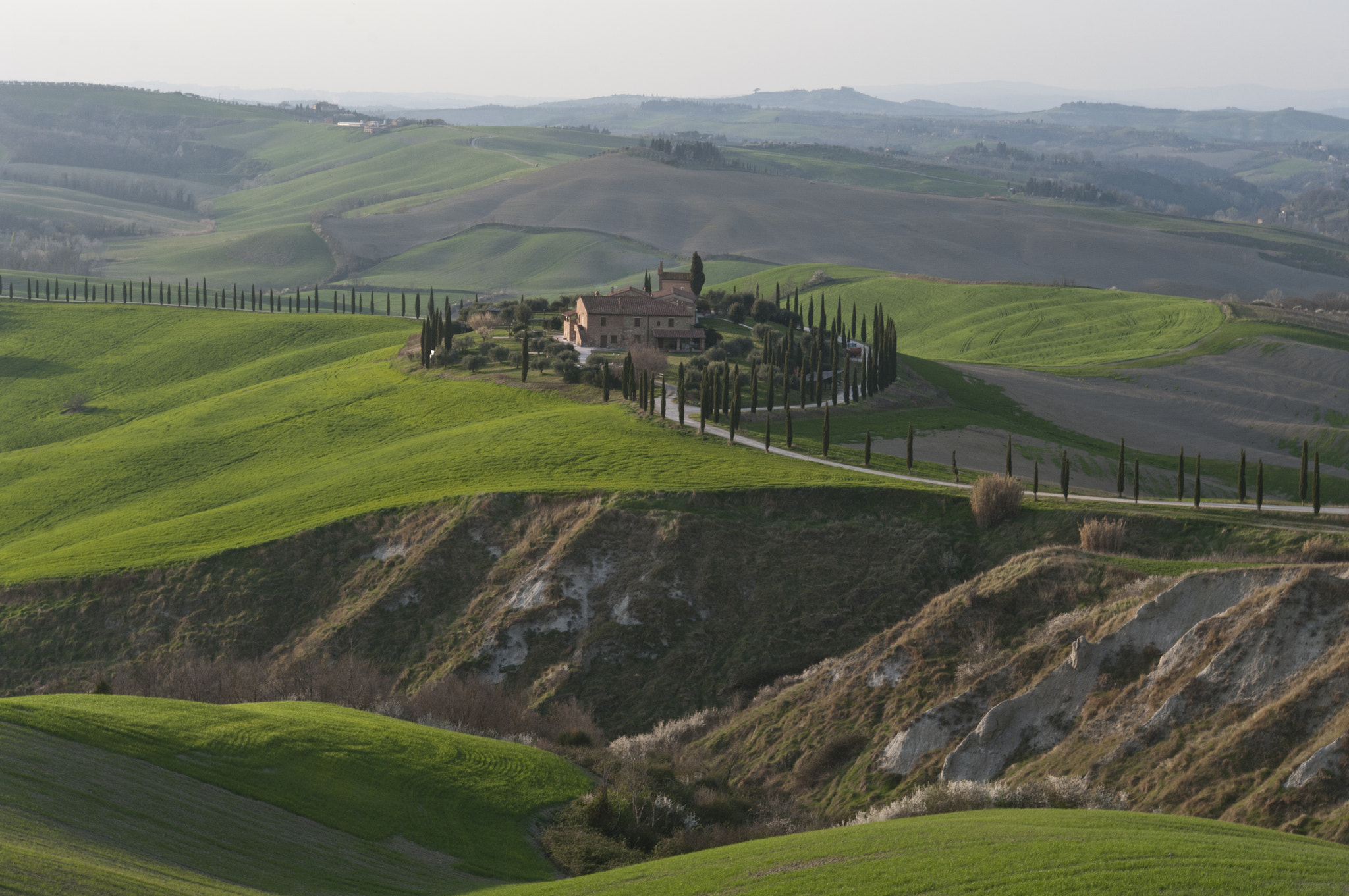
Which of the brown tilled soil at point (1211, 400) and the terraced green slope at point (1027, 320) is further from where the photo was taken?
the terraced green slope at point (1027, 320)

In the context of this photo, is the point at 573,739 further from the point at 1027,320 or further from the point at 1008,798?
the point at 1027,320

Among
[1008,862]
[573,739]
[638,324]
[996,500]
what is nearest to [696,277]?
[638,324]

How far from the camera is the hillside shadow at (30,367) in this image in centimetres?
12588

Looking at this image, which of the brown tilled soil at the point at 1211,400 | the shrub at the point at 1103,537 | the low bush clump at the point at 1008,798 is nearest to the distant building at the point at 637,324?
the brown tilled soil at the point at 1211,400

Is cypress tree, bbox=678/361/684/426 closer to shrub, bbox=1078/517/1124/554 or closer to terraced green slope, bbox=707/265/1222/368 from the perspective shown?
shrub, bbox=1078/517/1124/554

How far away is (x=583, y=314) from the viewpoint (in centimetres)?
10931

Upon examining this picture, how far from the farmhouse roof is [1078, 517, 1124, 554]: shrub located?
2395 inches

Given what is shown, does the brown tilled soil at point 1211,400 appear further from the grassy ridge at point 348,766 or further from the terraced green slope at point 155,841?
the terraced green slope at point 155,841

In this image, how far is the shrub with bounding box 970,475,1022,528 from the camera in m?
58.4

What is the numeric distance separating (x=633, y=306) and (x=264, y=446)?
34.9 metres

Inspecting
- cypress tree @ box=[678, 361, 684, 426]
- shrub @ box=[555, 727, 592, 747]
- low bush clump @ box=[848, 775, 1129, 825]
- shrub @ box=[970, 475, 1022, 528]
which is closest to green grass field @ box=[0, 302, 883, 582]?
cypress tree @ box=[678, 361, 684, 426]

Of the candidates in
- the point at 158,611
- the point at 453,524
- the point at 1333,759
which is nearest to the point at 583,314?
the point at 453,524

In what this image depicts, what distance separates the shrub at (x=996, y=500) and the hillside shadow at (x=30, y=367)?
10295 cm

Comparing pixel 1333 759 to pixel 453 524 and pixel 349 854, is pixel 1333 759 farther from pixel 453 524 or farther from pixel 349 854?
pixel 453 524
